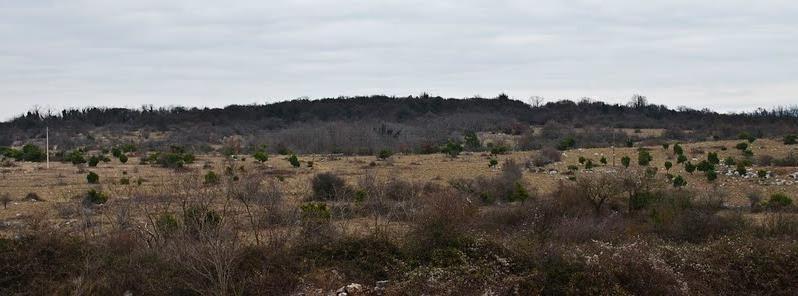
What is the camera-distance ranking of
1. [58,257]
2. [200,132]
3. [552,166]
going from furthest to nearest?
1. [200,132]
2. [552,166]
3. [58,257]

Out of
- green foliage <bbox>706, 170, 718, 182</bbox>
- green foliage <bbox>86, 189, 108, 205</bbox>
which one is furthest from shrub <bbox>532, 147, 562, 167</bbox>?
green foliage <bbox>86, 189, 108, 205</bbox>

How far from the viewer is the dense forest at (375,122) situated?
54281mm

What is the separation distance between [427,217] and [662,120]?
227ft

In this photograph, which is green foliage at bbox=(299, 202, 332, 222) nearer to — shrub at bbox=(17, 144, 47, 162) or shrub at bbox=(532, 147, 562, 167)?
shrub at bbox=(532, 147, 562, 167)

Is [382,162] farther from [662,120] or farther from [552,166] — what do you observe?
[662,120]

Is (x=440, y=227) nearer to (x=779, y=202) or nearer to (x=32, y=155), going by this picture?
(x=779, y=202)

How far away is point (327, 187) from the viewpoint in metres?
23.2

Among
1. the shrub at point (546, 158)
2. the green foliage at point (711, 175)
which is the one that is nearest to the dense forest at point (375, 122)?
the shrub at point (546, 158)

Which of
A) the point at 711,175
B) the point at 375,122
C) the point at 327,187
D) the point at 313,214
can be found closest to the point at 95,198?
the point at 327,187

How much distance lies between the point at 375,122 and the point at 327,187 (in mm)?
49172

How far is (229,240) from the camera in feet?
39.5

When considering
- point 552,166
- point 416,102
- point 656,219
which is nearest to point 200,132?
point 416,102

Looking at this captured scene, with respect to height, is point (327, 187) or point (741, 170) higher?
point (741, 170)

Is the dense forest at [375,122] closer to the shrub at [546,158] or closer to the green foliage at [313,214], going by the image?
the shrub at [546,158]
